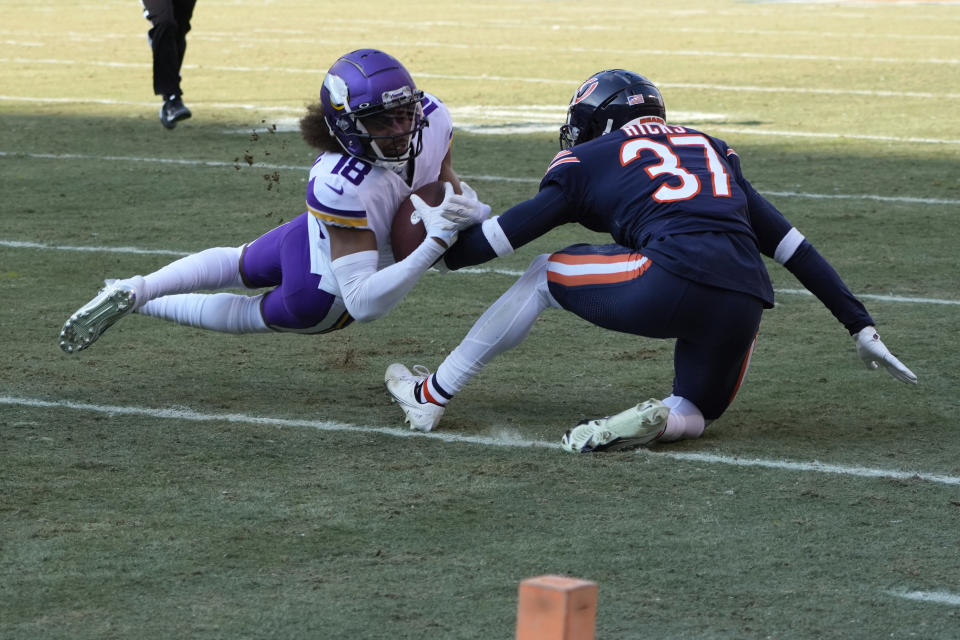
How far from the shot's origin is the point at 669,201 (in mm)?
4820

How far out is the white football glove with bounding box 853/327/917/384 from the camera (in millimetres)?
5059

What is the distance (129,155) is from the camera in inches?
438

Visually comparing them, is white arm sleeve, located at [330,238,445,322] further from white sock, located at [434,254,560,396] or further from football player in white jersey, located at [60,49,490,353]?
white sock, located at [434,254,560,396]

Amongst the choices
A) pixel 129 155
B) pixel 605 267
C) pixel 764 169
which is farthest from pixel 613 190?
pixel 129 155

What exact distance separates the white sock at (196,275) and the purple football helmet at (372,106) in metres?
0.69

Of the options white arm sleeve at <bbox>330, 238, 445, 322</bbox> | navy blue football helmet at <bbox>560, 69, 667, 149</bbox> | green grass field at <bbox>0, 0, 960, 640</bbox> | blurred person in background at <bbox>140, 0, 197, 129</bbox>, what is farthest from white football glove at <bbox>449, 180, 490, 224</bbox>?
blurred person in background at <bbox>140, 0, 197, 129</bbox>

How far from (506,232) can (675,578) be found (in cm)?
149

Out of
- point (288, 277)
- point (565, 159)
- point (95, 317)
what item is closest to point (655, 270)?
point (565, 159)

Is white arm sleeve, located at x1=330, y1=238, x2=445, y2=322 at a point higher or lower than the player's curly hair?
lower

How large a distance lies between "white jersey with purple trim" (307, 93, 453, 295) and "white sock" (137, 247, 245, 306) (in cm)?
48

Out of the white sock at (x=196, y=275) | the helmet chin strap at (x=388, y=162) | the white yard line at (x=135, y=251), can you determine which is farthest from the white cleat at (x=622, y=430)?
the white yard line at (x=135, y=251)

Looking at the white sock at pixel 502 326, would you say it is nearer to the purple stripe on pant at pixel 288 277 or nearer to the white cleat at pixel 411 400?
the white cleat at pixel 411 400

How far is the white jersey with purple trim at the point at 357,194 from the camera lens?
5.05m

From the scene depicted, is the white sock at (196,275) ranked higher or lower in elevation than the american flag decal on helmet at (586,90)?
lower
